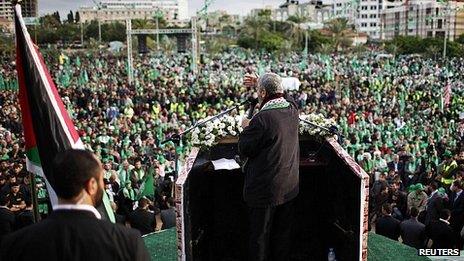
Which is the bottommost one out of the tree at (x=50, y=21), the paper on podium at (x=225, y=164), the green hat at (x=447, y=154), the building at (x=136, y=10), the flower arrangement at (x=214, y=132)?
the green hat at (x=447, y=154)

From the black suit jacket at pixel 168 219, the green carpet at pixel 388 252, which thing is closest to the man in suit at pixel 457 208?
the green carpet at pixel 388 252

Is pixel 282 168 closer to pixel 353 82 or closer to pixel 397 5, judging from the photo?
pixel 353 82

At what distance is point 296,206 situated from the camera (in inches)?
182

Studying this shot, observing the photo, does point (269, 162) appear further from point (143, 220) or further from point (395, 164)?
point (395, 164)

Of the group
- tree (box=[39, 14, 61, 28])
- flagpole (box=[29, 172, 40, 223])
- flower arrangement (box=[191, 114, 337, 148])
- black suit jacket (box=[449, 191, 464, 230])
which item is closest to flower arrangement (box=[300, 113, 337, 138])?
flower arrangement (box=[191, 114, 337, 148])

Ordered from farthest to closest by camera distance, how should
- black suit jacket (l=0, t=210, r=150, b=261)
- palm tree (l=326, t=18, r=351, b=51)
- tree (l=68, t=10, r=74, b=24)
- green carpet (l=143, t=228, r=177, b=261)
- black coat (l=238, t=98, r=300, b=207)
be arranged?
tree (l=68, t=10, r=74, b=24), palm tree (l=326, t=18, r=351, b=51), green carpet (l=143, t=228, r=177, b=261), black coat (l=238, t=98, r=300, b=207), black suit jacket (l=0, t=210, r=150, b=261)

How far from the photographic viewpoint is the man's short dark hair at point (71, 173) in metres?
1.95

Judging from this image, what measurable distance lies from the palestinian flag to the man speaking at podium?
3.93 feet

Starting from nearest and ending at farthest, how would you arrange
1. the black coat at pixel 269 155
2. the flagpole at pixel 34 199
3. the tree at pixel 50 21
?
1. the flagpole at pixel 34 199
2. the black coat at pixel 269 155
3. the tree at pixel 50 21

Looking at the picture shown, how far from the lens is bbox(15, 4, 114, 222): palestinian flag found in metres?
3.47

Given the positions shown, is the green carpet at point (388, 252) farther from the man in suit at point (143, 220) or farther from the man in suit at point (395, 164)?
the man in suit at point (395, 164)

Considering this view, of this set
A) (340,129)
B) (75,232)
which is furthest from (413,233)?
(75,232)

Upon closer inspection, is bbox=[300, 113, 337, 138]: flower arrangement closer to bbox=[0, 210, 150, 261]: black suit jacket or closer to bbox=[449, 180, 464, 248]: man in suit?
bbox=[0, 210, 150, 261]: black suit jacket

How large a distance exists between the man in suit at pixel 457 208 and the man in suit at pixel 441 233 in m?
0.49
